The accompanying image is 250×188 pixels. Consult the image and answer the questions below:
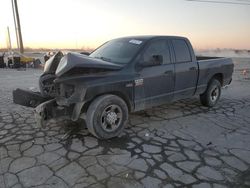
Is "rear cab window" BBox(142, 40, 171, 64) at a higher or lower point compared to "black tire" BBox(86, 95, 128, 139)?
higher

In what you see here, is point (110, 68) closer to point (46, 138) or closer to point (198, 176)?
point (46, 138)

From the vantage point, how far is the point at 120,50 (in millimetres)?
5027

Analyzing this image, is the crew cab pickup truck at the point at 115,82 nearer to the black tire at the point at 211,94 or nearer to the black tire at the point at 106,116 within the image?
the black tire at the point at 106,116

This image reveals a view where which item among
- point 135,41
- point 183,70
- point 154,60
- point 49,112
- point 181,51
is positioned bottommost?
point 49,112

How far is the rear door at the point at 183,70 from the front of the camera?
17.8ft

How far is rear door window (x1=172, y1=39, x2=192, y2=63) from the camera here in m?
5.46

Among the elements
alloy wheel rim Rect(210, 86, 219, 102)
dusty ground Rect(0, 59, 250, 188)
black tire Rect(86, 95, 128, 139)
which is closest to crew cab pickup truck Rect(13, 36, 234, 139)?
black tire Rect(86, 95, 128, 139)

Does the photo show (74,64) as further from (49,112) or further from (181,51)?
(181,51)

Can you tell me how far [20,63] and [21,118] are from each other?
14.7m

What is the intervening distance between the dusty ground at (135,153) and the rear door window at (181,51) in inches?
54.5

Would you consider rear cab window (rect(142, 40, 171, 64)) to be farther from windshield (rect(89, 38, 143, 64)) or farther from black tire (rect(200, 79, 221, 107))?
black tire (rect(200, 79, 221, 107))

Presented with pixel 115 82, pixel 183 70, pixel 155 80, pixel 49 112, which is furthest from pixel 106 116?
pixel 183 70

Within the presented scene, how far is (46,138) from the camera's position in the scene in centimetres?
433

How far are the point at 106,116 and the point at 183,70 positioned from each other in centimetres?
231
